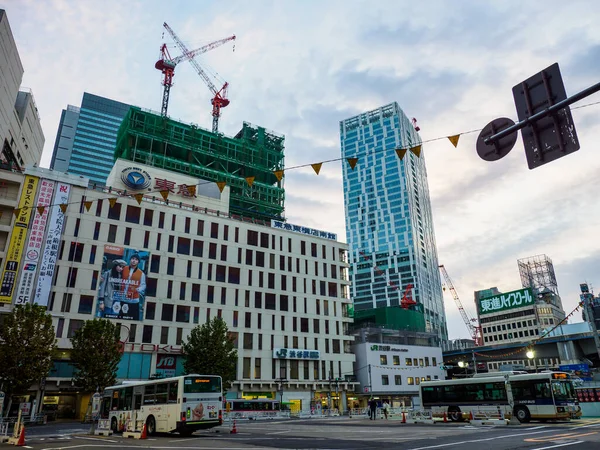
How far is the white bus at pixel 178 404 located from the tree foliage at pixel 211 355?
20.7m

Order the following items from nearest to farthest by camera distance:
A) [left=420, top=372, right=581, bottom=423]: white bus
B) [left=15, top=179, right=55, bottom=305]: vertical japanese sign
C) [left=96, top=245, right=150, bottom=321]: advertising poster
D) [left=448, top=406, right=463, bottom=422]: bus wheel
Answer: [left=420, top=372, right=581, bottom=423]: white bus, [left=448, top=406, right=463, bottom=422]: bus wheel, [left=15, top=179, right=55, bottom=305]: vertical japanese sign, [left=96, top=245, right=150, bottom=321]: advertising poster

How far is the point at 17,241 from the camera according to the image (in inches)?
1984

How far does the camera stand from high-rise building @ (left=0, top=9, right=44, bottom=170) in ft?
175

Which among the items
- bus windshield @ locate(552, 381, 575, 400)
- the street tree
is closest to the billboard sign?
bus windshield @ locate(552, 381, 575, 400)

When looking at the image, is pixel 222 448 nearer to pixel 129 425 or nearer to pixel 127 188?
pixel 129 425

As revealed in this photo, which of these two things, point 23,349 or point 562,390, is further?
point 23,349

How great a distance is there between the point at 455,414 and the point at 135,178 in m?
55.5

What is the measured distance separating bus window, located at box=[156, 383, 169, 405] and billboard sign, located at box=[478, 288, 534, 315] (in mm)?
Answer: 116244

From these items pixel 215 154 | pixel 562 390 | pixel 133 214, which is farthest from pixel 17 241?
pixel 562 390

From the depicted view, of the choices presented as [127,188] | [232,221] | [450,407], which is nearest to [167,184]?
[127,188]

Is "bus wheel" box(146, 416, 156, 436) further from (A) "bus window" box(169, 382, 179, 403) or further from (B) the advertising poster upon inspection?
(B) the advertising poster

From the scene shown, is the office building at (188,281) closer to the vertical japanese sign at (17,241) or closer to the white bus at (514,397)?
the vertical japanese sign at (17,241)

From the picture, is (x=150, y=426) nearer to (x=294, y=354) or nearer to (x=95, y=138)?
(x=294, y=354)

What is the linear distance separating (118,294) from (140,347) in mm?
7180
